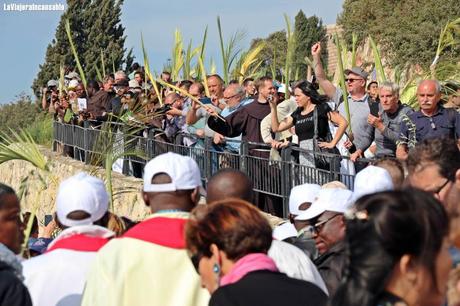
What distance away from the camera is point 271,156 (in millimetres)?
12656

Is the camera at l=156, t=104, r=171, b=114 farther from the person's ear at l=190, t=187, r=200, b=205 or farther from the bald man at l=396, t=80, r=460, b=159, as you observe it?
the person's ear at l=190, t=187, r=200, b=205

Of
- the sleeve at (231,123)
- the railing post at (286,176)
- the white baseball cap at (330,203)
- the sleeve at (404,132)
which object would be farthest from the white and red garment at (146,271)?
the sleeve at (231,123)

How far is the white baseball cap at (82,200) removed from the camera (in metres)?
5.71

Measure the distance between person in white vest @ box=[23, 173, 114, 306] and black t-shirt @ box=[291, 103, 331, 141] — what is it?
557cm

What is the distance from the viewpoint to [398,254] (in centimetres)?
321

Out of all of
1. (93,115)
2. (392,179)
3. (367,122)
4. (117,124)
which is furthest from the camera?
(93,115)

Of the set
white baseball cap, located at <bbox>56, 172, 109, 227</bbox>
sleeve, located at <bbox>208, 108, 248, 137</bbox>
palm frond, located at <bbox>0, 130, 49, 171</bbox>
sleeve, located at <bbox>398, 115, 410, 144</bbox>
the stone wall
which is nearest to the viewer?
white baseball cap, located at <bbox>56, 172, 109, 227</bbox>

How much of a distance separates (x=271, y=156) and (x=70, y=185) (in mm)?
7004

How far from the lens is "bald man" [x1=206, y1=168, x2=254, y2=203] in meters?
6.10

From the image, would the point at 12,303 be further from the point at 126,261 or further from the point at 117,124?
the point at 117,124

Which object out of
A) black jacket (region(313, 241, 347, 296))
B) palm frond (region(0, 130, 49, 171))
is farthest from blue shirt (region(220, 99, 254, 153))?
black jacket (region(313, 241, 347, 296))

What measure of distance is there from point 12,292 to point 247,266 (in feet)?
3.56

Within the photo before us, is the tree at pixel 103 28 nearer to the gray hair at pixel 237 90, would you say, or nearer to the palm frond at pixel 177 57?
the palm frond at pixel 177 57

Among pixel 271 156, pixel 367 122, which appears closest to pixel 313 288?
pixel 367 122
